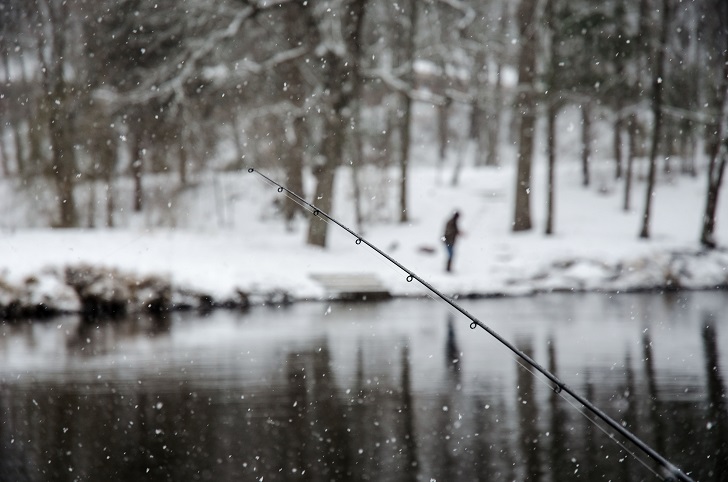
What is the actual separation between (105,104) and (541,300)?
13.4m

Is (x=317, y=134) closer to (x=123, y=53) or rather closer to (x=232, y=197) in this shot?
(x=232, y=197)

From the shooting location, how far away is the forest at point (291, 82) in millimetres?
20078

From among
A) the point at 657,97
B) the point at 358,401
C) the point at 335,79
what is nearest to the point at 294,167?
the point at 335,79

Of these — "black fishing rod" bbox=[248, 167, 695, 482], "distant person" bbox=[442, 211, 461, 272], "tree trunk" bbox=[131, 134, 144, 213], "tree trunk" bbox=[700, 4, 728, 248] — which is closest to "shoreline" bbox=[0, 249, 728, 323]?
"distant person" bbox=[442, 211, 461, 272]

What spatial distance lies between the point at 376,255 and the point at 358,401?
12.6m

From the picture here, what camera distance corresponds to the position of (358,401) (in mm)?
8156

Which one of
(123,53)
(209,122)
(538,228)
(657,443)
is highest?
(123,53)

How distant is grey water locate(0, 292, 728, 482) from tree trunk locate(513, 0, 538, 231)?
33.6ft

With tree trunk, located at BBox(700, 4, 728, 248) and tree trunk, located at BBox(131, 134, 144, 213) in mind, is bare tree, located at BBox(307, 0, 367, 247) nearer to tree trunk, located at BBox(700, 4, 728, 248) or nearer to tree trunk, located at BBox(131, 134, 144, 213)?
tree trunk, located at BBox(131, 134, 144, 213)

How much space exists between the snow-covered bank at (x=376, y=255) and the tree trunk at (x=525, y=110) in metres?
0.84

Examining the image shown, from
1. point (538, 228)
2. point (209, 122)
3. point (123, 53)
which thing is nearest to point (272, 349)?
point (209, 122)

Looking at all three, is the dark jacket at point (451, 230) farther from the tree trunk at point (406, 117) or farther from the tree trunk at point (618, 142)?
the tree trunk at point (618, 142)

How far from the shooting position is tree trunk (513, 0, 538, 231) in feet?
75.4

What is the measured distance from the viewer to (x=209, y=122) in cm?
2170
